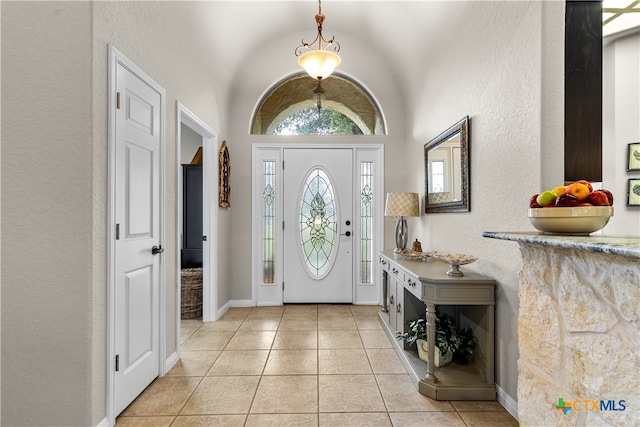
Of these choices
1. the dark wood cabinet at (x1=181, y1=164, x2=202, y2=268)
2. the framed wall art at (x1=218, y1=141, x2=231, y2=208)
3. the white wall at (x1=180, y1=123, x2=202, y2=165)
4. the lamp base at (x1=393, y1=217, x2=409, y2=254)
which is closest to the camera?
the lamp base at (x1=393, y1=217, x2=409, y2=254)

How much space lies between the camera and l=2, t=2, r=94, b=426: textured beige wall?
5.41 ft

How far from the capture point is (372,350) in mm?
2877

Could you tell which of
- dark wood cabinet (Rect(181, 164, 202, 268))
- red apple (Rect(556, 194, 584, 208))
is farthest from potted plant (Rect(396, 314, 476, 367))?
dark wood cabinet (Rect(181, 164, 202, 268))

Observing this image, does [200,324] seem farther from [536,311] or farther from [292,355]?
[536,311]

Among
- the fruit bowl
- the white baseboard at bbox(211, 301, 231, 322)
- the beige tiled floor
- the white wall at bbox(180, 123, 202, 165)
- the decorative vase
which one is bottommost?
the beige tiled floor

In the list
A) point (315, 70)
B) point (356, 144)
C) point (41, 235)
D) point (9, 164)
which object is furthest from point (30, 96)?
point (356, 144)

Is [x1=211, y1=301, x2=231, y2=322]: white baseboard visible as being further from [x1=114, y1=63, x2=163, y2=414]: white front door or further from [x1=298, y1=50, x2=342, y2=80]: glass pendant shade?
[x1=298, y1=50, x2=342, y2=80]: glass pendant shade

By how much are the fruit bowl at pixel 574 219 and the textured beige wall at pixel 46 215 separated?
210 centimetres

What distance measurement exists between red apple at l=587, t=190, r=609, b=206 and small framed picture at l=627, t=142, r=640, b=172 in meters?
1.77

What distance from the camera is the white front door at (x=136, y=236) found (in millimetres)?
1921

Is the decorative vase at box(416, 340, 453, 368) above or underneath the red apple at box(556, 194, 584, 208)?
underneath

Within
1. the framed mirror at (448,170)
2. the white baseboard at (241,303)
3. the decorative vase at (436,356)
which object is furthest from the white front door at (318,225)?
the decorative vase at (436,356)

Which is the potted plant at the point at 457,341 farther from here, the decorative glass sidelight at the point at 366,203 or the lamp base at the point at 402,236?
the decorative glass sidelight at the point at 366,203

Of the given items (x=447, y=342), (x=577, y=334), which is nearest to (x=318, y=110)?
(x=447, y=342)
